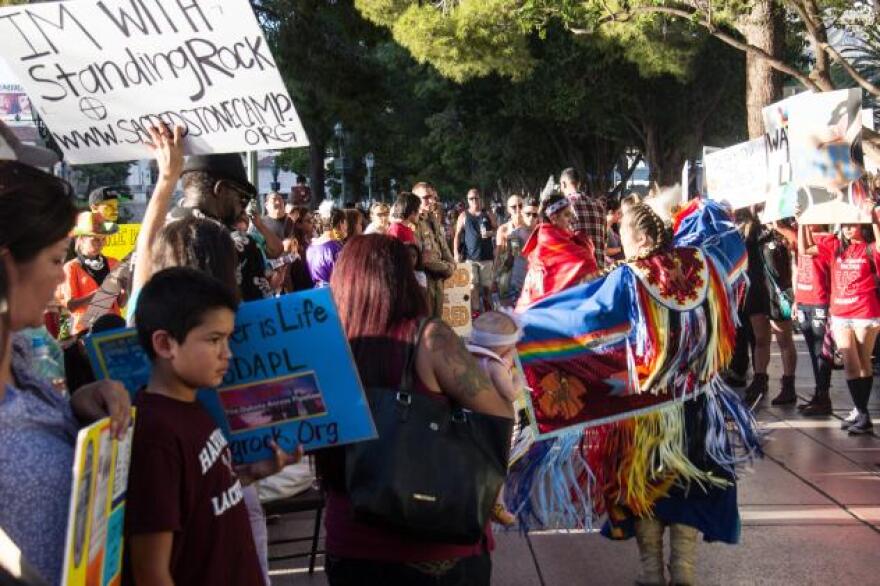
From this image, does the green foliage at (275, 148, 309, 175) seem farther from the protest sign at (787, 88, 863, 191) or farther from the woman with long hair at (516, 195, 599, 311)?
the protest sign at (787, 88, 863, 191)

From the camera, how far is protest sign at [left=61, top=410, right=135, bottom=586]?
1.70 m

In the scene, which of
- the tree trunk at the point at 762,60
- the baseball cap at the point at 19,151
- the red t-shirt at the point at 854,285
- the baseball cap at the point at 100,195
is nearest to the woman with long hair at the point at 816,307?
the red t-shirt at the point at 854,285

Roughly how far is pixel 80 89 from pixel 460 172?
4001 cm

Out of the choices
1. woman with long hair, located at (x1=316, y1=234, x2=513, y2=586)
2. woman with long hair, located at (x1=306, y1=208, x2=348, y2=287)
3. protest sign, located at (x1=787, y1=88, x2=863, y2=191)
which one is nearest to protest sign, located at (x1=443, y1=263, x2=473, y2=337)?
woman with long hair, located at (x1=306, y1=208, x2=348, y2=287)

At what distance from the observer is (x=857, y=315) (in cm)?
754

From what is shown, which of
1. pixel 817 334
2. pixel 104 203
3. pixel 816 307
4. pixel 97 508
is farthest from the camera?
pixel 104 203

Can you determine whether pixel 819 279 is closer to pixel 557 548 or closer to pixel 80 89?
pixel 557 548

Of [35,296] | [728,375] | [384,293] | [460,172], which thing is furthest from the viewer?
[460,172]

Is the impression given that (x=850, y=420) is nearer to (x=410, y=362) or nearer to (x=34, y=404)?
(x=410, y=362)

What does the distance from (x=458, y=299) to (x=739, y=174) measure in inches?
192

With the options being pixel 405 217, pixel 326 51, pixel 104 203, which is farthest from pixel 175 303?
pixel 326 51

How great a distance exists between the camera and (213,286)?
7.59 ft

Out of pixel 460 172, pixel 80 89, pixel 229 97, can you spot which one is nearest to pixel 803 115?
pixel 229 97

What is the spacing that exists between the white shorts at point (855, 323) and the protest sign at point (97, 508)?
6.60 m
